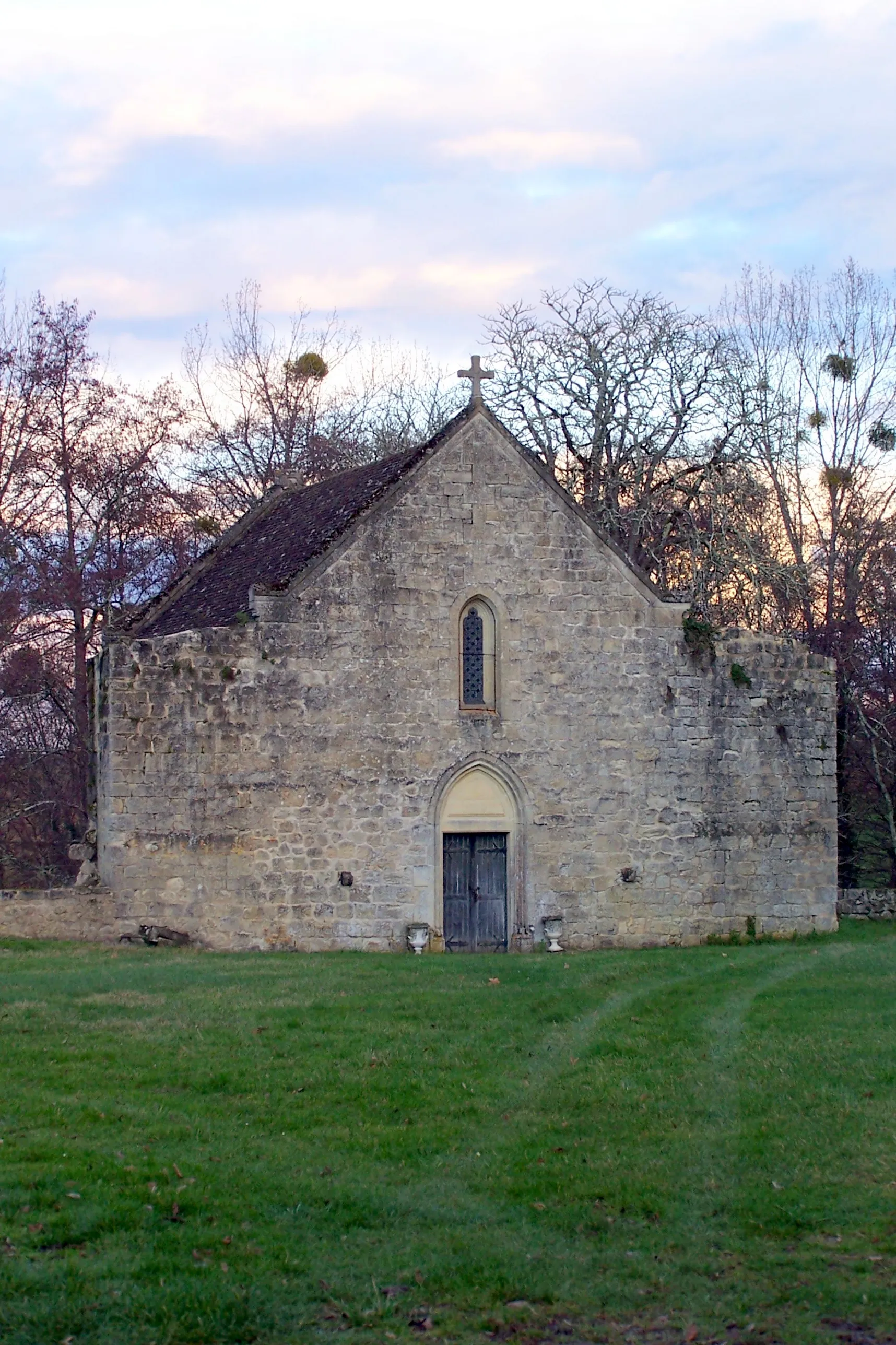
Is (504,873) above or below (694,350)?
below

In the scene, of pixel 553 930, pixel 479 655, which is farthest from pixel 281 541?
pixel 553 930

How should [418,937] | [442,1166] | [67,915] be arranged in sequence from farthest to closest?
[418,937], [67,915], [442,1166]

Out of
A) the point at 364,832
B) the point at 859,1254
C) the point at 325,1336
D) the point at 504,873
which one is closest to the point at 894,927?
the point at 504,873

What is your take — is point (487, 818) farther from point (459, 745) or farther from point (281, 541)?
point (281, 541)

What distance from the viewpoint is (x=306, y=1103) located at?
465 inches

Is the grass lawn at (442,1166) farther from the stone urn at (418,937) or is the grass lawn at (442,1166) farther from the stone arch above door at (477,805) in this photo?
the stone arch above door at (477,805)

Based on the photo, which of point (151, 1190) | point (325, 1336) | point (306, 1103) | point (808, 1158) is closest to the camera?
point (325, 1336)

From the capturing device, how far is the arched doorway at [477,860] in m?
23.9

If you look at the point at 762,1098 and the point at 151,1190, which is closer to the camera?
the point at 151,1190

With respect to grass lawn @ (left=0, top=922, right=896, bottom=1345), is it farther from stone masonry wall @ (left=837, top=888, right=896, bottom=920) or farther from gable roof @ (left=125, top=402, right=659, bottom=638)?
stone masonry wall @ (left=837, top=888, right=896, bottom=920)

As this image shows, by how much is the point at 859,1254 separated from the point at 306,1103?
15.6 feet

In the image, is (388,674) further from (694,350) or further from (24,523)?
(694,350)

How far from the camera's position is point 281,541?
26406mm

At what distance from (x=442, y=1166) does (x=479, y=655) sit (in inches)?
569
